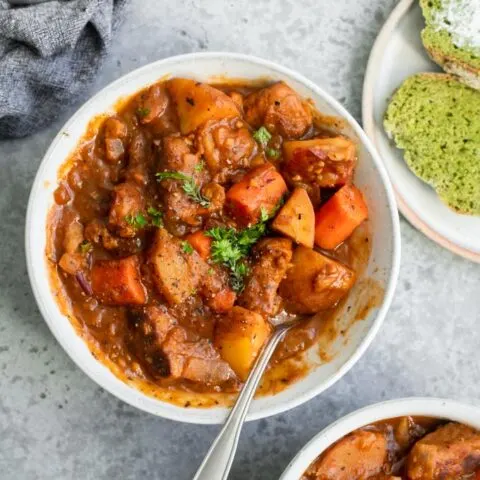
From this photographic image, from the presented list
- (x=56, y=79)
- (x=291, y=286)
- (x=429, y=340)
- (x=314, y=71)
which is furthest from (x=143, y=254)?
(x=429, y=340)

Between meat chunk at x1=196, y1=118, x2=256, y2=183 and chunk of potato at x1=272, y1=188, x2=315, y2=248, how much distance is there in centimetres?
26

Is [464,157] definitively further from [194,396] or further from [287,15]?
[194,396]

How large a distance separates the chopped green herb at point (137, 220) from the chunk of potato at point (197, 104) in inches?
16.1

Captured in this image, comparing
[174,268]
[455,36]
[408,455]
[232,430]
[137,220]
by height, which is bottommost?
[408,455]

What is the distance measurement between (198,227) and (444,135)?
1.38 metres

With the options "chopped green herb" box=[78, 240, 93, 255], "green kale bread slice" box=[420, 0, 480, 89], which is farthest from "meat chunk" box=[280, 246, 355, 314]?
"green kale bread slice" box=[420, 0, 480, 89]

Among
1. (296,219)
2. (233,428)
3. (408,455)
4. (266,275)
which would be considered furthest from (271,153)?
(408,455)

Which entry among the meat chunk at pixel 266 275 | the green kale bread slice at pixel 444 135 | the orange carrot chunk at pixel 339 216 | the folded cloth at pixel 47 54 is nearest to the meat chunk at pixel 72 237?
the folded cloth at pixel 47 54

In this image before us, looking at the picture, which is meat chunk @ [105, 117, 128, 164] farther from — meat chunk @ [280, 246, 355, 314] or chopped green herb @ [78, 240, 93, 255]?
meat chunk @ [280, 246, 355, 314]

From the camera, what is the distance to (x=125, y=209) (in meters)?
3.35

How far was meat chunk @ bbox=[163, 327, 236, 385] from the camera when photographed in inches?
135

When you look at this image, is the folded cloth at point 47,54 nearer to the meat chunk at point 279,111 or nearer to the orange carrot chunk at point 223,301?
the meat chunk at point 279,111

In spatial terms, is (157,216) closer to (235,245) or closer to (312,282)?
(235,245)

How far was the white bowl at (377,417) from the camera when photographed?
3455 millimetres
